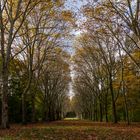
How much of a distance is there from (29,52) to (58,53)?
8208 millimetres

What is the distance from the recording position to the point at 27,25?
33.5 meters

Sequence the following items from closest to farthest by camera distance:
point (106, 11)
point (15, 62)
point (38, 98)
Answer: point (106, 11) → point (15, 62) → point (38, 98)

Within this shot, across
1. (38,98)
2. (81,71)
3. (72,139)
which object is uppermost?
(81,71)

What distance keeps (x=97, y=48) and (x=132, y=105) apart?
2182cm

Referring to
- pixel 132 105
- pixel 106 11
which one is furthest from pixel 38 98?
pixel 106 11

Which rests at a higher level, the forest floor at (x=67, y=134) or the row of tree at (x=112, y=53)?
the row of tree at (x=112, y=53)

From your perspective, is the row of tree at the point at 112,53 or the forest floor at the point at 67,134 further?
the row of tree at the point at 112,53

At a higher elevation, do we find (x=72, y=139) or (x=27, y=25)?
(x=27, y=25)

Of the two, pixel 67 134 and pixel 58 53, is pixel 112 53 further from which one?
pixel 67 134

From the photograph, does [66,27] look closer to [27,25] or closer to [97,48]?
[27,25]

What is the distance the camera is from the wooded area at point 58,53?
2366 centimetres

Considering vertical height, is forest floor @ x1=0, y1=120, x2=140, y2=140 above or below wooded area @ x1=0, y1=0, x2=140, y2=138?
below

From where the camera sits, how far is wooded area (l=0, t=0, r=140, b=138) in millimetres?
23656

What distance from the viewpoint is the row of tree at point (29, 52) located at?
2355 centimetres
